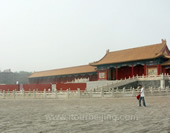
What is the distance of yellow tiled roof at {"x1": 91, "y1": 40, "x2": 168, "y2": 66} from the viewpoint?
32850 millimetres

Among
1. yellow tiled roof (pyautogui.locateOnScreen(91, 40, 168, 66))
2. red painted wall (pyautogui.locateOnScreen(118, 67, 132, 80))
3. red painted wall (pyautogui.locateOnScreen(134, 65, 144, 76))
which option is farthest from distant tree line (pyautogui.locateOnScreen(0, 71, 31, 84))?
red painted wall (pyautogui.locateOnScreen(134, 65, 144, 76))

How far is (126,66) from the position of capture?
38688mm

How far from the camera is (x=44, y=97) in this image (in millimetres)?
23797

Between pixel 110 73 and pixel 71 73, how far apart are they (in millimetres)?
10233

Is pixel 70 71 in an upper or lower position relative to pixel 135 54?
lower

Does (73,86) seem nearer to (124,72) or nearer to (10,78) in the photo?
(124,72)

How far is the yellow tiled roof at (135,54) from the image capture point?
32.8m

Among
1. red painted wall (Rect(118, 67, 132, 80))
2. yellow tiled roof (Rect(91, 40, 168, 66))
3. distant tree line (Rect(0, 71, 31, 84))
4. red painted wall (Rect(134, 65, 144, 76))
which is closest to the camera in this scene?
yellow tiled roof (Rect(91, 40, 168, 66))

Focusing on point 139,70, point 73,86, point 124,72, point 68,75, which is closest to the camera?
point 73,86

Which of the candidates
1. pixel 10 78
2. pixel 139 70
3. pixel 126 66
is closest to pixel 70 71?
pixel 126 66

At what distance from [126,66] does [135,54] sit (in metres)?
3.37

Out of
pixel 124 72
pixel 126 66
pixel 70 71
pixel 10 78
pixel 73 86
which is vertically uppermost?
pixel 126 66

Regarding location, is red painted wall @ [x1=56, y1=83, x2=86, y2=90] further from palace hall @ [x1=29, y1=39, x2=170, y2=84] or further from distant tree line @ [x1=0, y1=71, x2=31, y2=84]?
distant tree line @ [x1=0, y1=71, x2=31, y2=84]

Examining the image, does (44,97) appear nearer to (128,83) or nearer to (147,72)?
(128,83)
